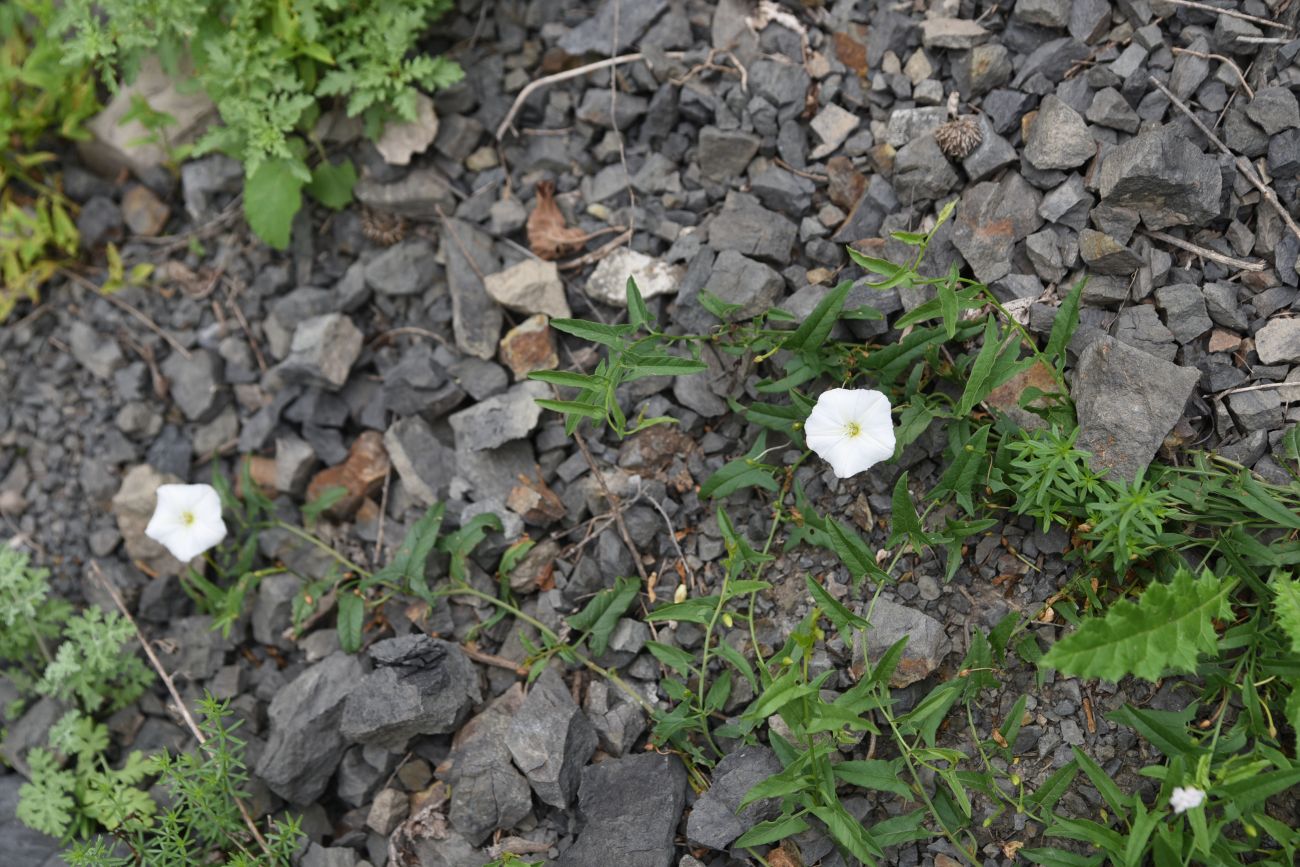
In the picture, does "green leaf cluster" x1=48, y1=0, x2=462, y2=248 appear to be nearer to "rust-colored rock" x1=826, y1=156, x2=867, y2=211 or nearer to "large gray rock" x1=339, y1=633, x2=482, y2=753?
"rust-colored rock" x1=826, y1=156, x2=867, y2=211

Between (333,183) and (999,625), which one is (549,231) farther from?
(999,625)

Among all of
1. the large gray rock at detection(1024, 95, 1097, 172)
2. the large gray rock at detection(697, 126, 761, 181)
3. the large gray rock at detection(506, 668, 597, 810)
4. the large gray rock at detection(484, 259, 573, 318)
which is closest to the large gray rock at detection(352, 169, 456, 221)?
the large gray rock at detection(484, 259, 573, 318)

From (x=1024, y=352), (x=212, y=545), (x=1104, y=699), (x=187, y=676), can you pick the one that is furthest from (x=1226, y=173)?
(x=187, y=676)

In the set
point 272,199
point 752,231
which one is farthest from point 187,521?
point 752,231

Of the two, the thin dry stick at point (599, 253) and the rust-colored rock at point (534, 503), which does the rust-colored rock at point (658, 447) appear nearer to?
the rust-colored rock at point (534, 503)

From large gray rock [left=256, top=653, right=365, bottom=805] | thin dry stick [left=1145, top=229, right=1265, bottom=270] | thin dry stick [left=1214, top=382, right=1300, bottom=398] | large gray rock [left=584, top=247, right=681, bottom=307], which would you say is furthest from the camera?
large gray rock [left=584, top=247, right=681, bottom=307]

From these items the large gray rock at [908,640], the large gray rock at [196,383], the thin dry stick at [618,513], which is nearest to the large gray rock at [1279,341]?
the large gray rock at [908,640]
